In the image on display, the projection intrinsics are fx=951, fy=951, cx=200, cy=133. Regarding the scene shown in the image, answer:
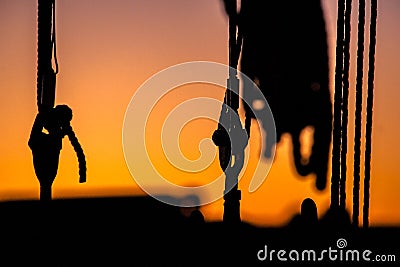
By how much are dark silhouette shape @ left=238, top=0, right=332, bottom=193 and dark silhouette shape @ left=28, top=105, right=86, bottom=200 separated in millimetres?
1520

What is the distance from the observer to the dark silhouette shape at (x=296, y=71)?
4633mm

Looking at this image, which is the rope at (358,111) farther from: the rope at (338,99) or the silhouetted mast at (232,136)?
the silhouetted mast at (232,136)

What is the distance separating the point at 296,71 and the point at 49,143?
8.47 feet

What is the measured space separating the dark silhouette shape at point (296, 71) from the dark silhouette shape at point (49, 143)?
59.9 inches

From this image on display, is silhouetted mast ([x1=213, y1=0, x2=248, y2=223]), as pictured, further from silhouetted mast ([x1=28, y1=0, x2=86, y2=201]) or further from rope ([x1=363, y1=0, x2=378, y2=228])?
silhouetted mast ([x1=28, y1=0, x2=86, y2=201])

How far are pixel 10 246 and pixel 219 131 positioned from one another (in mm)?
867

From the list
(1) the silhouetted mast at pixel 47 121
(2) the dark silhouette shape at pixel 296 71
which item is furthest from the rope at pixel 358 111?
(1) the silhouetted mast at pixel 47 121

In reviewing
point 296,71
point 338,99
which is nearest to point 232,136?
point 338,99

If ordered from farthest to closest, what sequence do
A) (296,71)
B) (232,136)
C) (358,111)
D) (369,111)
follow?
1. (296,71)
2. (369,111)
3. (358,111)
4. (232,136)

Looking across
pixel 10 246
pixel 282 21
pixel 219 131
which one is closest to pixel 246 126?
pixel 219 131

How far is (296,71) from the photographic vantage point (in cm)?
534

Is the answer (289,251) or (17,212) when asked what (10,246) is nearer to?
(17,212)

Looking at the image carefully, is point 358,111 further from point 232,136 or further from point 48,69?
point 48,69

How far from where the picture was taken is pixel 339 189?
144 inches
